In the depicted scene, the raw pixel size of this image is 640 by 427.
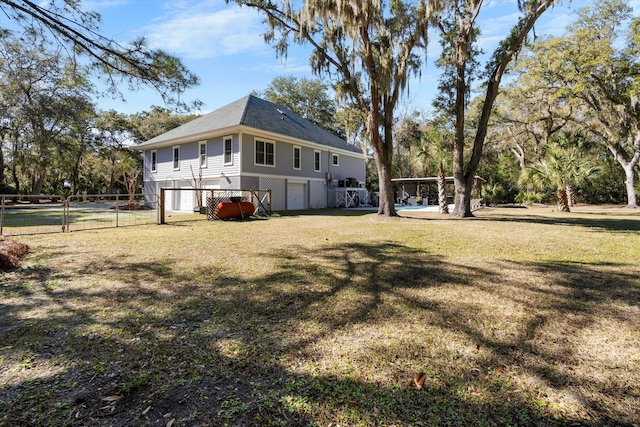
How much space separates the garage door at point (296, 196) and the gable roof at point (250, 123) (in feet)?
9.68

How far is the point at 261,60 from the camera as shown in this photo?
14555 millimetres

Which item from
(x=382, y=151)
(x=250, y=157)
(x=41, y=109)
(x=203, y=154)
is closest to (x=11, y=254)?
(x=382, y=151)

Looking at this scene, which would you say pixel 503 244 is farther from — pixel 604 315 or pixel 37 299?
pixel 37 299

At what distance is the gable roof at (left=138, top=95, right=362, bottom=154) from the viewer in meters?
16.9

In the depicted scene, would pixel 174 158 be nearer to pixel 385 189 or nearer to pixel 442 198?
pixel 385 189

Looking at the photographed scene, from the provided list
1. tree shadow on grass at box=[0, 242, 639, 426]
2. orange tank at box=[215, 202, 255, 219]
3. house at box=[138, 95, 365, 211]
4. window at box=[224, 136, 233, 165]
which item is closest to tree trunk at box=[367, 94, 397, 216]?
orange tank at box=[215, 202, 255, 219]

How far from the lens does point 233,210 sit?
43.1ft

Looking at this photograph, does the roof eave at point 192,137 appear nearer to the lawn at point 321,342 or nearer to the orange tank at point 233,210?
the orange tank at point 233,210

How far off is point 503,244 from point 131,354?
706 centimetres

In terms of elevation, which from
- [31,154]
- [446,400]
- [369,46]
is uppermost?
[369,46]

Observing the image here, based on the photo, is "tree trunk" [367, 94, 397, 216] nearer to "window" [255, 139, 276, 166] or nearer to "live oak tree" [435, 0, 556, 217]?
"live oak tree" [435, 0, 556, 217]

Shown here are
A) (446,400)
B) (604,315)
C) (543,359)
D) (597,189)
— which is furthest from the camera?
(597,189)

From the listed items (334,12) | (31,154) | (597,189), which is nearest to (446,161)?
(334,12)

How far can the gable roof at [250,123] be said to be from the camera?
16859mm
